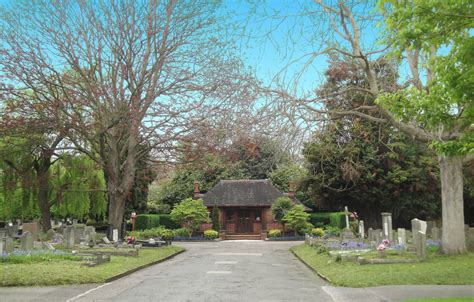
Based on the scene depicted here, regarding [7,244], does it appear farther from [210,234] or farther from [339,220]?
[339,220]

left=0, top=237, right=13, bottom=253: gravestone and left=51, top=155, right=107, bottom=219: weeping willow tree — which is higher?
left=51, top=155, right=107, bottom=219: weeping willow tree

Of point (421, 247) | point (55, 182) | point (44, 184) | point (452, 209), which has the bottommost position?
point (421, 247)

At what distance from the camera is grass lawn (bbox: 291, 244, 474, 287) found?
1335 cm

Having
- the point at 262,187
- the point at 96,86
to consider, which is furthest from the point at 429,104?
the point at 262,187

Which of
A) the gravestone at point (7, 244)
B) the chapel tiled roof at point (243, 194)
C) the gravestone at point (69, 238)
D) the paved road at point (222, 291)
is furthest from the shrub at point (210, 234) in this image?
the paved road at point (222, 291)

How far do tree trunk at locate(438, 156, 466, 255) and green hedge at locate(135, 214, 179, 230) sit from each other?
124 feet

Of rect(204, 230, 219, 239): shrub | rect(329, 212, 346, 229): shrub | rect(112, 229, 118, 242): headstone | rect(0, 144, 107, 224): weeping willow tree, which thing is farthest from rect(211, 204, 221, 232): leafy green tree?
rect(112, 229, 118, 242): headstone

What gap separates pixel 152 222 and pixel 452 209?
3853 centimetres

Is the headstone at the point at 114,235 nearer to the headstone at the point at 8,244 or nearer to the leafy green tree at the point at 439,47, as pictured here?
the headstone at the point at 8,244

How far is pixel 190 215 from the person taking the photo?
48.6 meters

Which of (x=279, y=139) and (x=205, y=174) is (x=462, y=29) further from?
(x=205, y=174)

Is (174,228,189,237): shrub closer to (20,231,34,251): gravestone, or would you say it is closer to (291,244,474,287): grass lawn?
(20,231,34,251): gravestone

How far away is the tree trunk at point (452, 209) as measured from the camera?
18484 mm

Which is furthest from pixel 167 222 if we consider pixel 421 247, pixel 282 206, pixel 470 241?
pixel 421 247
